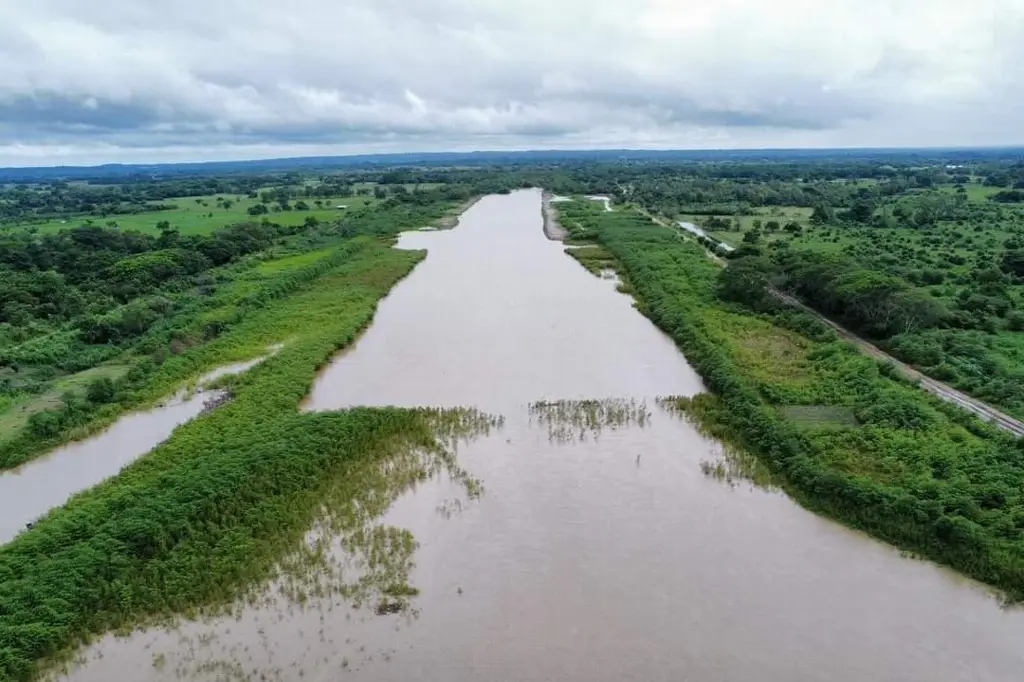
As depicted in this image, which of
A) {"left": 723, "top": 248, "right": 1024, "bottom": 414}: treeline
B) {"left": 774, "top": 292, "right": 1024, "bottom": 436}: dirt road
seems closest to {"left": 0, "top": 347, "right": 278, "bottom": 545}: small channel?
{"left": 774, "top": 292, "right": 1024, "bottom": 436}: dirt road

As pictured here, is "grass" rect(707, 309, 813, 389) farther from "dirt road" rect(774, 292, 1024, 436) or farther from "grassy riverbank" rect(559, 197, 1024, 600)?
"dirt road" rect(774, 292, 1024, 436)

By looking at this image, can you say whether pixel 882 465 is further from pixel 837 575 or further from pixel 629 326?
pixel 629 326

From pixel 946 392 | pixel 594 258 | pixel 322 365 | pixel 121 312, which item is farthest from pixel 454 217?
pixel 946 392

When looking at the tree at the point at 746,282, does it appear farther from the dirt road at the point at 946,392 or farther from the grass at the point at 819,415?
the grass at the point at 819,415

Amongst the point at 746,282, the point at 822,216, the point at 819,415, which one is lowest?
the point at 819,415

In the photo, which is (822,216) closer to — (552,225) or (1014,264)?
(552,225)

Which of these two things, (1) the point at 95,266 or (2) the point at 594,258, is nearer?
(1) the point at 95,266
